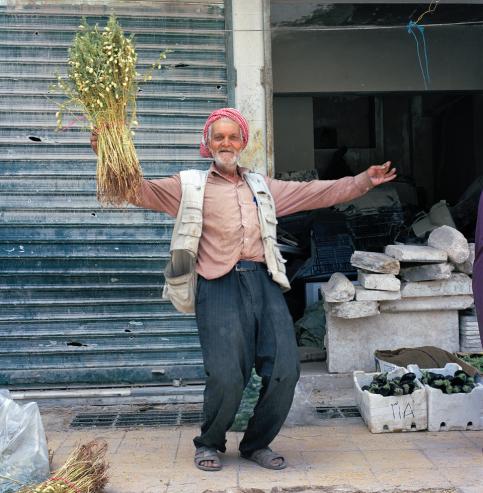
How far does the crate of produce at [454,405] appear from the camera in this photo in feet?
15.5

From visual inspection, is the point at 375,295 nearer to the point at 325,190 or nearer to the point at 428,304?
the point at 428,304

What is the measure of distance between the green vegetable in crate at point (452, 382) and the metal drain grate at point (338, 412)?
586 mm

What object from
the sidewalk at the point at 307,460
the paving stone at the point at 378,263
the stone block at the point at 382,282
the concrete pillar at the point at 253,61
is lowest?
the sidewalk at the point at 307,460

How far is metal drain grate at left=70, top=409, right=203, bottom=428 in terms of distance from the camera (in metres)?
5.12

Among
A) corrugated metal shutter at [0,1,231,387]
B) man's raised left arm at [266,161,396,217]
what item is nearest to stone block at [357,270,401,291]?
corrugated metal shutter at [0,1,231,387]

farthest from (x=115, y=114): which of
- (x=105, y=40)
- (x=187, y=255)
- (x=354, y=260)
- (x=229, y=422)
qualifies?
(x=354, y=260)

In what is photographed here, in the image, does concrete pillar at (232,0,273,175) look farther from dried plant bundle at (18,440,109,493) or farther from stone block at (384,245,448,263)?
dried plant bundle at (18,440,109,493)

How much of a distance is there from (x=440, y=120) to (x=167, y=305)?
7268mm

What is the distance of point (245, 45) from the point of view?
18.6 ft

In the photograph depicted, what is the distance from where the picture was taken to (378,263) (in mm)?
5762

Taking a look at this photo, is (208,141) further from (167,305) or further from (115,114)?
(167,305)

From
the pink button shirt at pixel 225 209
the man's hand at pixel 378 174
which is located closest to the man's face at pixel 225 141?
the pink button shirt at pixel 225 209

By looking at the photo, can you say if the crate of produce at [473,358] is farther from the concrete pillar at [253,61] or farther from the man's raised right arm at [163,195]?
the man's raised right arm at [163,195]

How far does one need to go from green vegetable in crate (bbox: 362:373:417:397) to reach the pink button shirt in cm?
135
